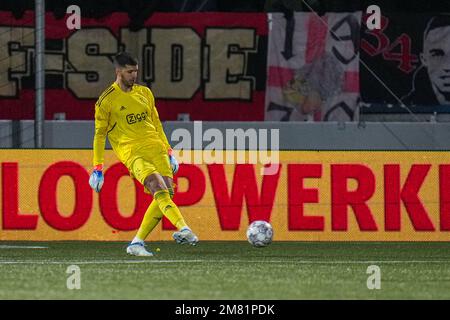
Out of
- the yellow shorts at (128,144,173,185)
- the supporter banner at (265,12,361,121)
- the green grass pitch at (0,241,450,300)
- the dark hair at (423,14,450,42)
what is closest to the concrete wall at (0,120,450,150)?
the supporter banner at (265,12,361,121)

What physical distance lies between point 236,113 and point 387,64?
2.33 meters

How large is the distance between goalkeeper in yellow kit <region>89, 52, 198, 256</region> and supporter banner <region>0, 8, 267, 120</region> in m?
6.58

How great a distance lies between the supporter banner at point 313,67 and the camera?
1823 centimetres

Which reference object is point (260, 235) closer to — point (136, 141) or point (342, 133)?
point (136, 141)

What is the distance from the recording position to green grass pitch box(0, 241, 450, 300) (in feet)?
27.6

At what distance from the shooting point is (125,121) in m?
11.6

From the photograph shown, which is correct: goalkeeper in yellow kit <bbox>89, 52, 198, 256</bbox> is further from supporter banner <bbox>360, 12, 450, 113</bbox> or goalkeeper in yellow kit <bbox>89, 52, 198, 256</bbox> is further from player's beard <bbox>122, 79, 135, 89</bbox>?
supporter banner <bbox>360, 12, 450, 113</bbox>

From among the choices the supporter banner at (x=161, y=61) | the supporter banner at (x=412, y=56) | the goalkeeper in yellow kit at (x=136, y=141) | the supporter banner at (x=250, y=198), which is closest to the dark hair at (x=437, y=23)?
the supporter banner at (x=412, y=56)

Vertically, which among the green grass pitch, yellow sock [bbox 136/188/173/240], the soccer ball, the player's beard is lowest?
the green grass pitch

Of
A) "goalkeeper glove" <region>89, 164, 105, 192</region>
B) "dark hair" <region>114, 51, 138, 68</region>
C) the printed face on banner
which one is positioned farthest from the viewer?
the printed face on banner

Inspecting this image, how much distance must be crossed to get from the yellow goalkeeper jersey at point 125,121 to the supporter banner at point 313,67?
6682mm

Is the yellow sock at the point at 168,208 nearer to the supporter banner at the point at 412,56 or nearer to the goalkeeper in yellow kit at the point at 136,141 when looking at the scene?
the goalkeeper in yellow kit at the point at 136,141

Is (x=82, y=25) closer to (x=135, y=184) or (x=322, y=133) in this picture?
(x=322, y=133)

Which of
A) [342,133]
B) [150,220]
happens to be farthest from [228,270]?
[342,133]
